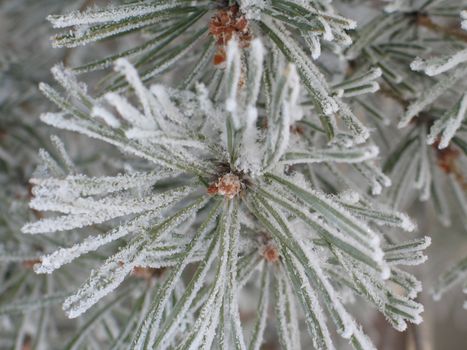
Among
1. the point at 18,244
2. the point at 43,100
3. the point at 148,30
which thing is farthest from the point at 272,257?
the point at 43,100

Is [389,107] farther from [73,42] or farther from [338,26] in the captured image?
[73,42]

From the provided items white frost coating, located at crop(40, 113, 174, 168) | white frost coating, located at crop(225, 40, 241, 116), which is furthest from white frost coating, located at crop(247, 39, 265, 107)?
white frost coating, located at crop(40, 113, 174, 168)

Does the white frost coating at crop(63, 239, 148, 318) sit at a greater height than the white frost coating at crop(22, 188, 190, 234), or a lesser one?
lesser

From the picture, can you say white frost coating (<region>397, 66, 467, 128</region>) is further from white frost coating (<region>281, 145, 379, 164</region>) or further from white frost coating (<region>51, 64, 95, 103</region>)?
white frost coating (<region>51, 64, 95, 103</region>)

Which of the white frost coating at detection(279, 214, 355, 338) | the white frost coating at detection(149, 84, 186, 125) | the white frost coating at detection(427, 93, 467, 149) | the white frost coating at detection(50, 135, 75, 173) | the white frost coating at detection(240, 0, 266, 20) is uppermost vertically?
the white frost coating at detection(240, 0, 266, 20)

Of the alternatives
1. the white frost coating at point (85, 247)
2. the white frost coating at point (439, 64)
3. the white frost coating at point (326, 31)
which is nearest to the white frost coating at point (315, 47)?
the white frost coating at point (326, 31)

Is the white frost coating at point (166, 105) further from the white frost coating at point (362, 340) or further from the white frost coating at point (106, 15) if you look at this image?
the white frost coating at point (362, 340)

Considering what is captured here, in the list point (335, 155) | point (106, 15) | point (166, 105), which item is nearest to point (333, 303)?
point (335, 155)
